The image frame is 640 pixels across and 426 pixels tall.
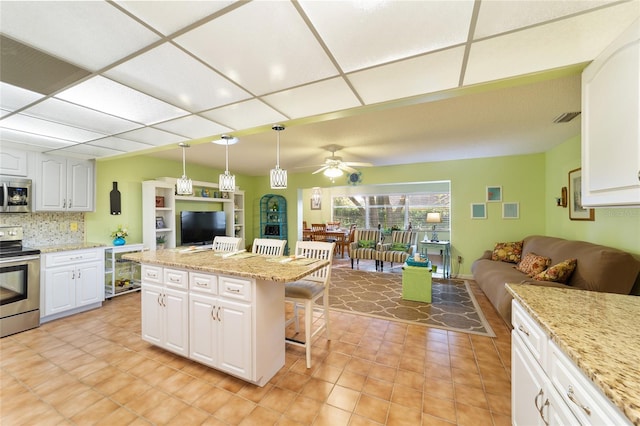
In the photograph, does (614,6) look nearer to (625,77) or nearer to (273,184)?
(625,77)

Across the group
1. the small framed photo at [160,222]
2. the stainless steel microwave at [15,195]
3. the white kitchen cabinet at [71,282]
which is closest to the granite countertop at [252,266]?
the white kitchen cabinet at [71,282]

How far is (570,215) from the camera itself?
372 cm

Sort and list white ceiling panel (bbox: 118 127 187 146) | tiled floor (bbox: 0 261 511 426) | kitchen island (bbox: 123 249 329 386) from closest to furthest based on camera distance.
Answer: tiled floor (bbox: 0 261 511 426), kitchen island (bbox: 123 249 329 386), white ceiling panel (bbox: 118 127 187 146)

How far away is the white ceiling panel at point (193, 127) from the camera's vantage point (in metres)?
2.39

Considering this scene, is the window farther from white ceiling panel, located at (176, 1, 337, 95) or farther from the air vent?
white ceiling panel, located at (176, 1, 337, 95)

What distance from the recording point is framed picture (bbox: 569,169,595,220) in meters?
3.39

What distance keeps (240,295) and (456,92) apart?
221 centimetres

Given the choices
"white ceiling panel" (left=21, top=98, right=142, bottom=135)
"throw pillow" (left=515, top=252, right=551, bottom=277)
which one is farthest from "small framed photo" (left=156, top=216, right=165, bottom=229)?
"throw pillow" (left=515, top=252, right=551, bottom=277)

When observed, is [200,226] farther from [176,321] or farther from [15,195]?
[176,321]

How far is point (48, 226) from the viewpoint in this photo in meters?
3.56

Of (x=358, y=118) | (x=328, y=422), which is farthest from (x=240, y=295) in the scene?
(x=358, y=118)

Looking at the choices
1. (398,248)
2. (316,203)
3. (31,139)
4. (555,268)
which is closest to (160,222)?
(31,139)

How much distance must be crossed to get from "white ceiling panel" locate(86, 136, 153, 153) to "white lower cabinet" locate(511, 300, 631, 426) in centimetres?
401

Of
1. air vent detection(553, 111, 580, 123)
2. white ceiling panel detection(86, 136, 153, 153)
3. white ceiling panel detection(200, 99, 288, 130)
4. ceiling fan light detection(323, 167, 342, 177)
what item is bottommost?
ceiling fan light detection(323, 167, 342, 177)
